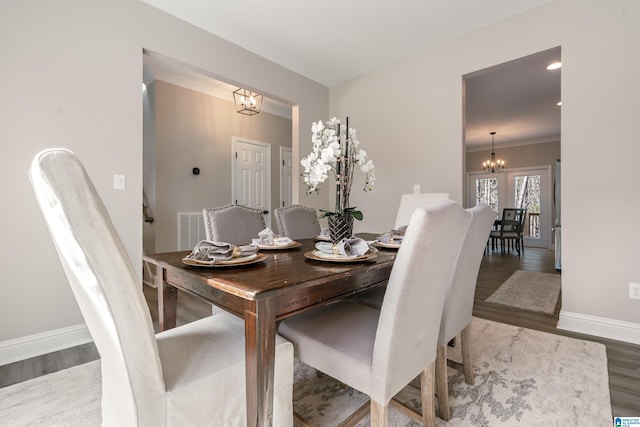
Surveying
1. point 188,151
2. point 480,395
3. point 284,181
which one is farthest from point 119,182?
point 284,181

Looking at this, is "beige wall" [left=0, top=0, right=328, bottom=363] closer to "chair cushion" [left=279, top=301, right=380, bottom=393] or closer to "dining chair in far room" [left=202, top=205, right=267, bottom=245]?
"dining chair in far room" [left=202, top=205, right=267, bottom=245]

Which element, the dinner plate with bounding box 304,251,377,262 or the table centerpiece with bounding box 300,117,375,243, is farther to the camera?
the table centerpiece with bounding box 300,117,375,243

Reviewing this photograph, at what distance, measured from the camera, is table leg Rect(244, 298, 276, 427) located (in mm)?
870

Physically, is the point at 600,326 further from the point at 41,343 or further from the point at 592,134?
the point at 41,343

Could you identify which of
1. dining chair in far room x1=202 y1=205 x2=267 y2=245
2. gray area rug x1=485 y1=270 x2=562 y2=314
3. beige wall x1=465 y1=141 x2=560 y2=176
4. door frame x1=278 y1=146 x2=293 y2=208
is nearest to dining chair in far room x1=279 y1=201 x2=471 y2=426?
dining chair in far room x1=202 y1=205 x2=267 y2=245

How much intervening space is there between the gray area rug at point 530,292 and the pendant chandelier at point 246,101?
13.2ft

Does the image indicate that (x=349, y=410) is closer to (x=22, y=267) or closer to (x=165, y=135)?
(x=22, y=267)

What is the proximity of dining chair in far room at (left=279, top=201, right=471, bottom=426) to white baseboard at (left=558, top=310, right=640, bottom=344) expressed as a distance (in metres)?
1.98

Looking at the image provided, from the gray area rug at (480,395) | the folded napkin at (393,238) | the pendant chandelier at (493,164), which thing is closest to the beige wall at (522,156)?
the pendant chandelier at (493,164)

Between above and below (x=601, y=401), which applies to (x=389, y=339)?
above

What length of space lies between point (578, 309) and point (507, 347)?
0.88 meters

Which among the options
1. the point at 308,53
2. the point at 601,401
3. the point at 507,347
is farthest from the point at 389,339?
the point at 308,53

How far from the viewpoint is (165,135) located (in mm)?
3951

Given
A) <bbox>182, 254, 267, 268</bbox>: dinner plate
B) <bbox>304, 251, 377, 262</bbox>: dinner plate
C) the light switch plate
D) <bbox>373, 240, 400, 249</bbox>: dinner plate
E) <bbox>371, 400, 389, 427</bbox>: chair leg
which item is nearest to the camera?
<bbox>371, 400, 389, 427</bbox>: chair leg
